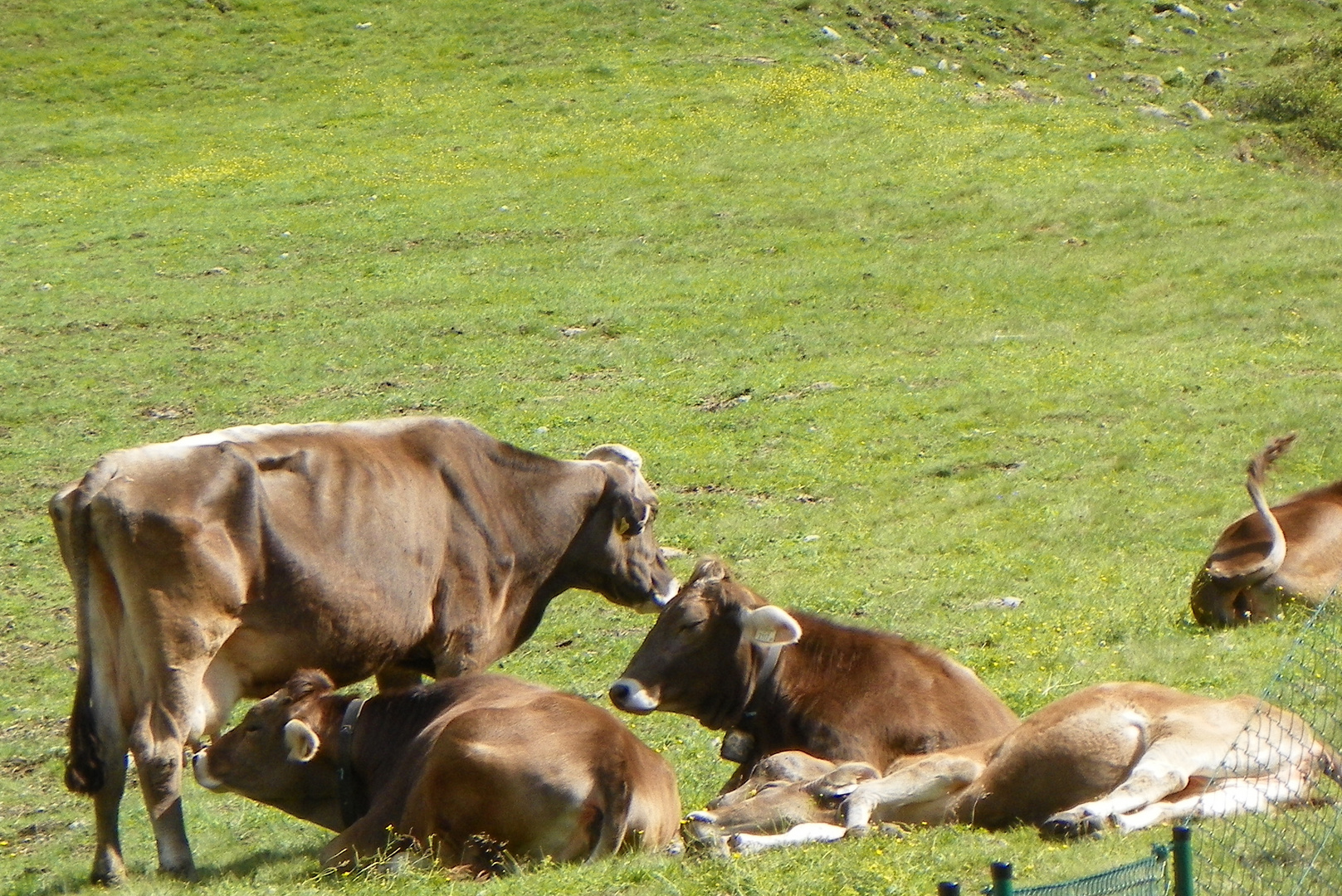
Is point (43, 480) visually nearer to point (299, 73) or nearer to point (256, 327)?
point (256, 327)

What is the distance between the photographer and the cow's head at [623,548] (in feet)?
37.0

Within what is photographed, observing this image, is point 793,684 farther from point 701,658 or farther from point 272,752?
point 272,752

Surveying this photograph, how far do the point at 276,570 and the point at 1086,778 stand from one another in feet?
14.5

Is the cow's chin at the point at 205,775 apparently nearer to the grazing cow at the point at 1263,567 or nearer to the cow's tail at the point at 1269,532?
the grazing cow at the point at 1263,567

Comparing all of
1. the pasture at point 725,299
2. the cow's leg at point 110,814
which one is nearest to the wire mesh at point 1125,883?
the pasture at point 725,299

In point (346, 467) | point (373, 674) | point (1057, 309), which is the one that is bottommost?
point (1057, 309)

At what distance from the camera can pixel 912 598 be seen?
13.0 m

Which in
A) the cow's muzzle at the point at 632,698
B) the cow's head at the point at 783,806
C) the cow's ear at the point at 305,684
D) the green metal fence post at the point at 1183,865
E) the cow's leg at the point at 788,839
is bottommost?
the cow's muzzle at the point at 632,698

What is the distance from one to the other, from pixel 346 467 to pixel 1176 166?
79.0 ft

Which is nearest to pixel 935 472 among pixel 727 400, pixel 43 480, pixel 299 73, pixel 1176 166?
pixel 727 400

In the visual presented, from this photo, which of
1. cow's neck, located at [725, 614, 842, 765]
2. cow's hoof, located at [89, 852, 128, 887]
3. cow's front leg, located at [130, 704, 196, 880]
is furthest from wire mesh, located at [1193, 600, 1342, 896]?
cow's hoof, located at [89, 852, 128, 887]

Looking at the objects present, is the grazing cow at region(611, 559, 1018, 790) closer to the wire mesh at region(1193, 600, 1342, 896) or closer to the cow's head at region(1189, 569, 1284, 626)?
the wire mesh at region(1193, 600, 1342, 896)

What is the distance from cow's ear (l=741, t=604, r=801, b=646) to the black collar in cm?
222

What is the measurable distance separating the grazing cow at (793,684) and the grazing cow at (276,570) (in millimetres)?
1490
